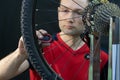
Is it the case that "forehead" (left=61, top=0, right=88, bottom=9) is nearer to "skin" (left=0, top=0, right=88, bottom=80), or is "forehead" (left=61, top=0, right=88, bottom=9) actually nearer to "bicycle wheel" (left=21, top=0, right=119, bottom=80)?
"skin" (left=0, top=0, right=88, bottom=80)

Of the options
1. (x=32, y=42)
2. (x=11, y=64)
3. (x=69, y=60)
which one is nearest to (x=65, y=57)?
(x=69, y=60)

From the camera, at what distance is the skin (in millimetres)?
1236

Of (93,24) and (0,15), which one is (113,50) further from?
(0,15)

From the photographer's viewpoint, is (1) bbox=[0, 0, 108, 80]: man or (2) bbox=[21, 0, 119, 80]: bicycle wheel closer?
(2) bbox=[21, 0, 119, 80]: bicycle wheel

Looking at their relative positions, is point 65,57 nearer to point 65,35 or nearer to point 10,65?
point 65,35

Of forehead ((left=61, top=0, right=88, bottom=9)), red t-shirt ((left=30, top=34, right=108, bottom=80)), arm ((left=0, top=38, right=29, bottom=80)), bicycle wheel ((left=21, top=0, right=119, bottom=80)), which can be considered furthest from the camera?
red t-shirt ((left=30, top=34, right=108, bottom=80))

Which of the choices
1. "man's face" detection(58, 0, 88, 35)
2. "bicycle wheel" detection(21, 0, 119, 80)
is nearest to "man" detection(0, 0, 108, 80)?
"man's face" detection(58, 0, 88, 35)

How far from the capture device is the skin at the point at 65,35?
4.05ft

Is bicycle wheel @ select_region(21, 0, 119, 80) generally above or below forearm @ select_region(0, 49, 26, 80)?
above

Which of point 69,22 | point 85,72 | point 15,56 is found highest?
point 69,22

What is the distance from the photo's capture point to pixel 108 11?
3.30 ft

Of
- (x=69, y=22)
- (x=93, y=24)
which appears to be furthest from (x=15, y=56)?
(x=93, y=24)

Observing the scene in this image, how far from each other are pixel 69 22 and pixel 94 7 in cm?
28

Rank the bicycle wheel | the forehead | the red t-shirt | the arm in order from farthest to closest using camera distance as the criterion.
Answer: the red t-shirt < the arm < the forehead < the bicycle wheel
